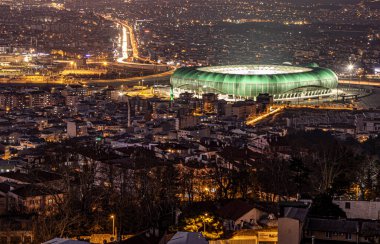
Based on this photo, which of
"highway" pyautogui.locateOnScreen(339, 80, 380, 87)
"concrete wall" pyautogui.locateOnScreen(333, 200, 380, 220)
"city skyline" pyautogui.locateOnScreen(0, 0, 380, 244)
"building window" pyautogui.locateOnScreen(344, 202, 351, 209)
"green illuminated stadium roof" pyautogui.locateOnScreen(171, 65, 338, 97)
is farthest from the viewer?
"highway" pyautogui.locateOnScreen(339, 80, 380, 87)

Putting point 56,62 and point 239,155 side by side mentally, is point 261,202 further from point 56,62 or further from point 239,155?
point 56,62

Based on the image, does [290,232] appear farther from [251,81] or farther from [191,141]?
[251,81]

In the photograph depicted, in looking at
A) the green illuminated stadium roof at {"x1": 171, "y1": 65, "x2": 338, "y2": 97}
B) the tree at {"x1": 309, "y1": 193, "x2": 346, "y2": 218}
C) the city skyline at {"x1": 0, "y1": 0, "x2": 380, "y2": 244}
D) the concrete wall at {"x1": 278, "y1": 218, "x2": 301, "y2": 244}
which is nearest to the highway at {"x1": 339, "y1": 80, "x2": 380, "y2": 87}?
the city skyline at {"x1": 0, "y1": 0, "x2": 380, "y2": 244}

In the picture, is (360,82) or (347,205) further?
(360,82)

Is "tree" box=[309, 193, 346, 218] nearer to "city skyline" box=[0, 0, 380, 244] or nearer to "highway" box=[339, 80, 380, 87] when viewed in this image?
"city skyline" box=[0, 0, 380, 244]

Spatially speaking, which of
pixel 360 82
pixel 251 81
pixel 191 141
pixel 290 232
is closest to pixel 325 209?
pixel 290 232

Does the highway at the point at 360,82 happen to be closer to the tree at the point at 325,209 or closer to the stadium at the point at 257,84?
the stadium at the point at 257,84

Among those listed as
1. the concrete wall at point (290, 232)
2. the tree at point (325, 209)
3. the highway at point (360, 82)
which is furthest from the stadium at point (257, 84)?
the concrete wall at point (290, 232)

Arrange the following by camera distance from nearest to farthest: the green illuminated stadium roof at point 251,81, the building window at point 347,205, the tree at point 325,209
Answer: the tree at point 325,209 → the building window at point 347,205 → the green illuminated stadium roof at point 251,81

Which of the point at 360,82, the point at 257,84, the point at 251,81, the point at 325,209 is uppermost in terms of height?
the point at 251,81
